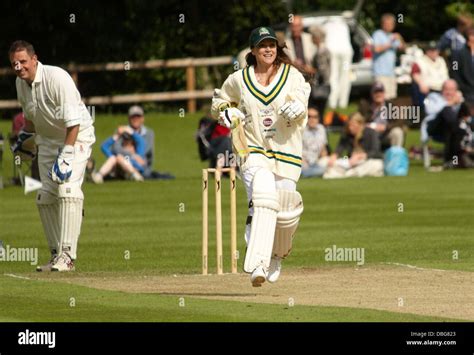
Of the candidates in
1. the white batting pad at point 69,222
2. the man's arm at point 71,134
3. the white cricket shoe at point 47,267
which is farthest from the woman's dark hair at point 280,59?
the white cricket shoe at point 47,267

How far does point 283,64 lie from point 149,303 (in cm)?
225

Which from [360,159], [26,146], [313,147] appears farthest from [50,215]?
[360,159]

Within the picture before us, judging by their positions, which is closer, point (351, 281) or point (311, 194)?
point (351, 281)

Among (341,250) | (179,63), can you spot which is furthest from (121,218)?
(179,63)

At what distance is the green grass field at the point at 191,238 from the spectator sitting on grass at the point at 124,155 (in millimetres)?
375

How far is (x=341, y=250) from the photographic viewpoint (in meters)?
17.8

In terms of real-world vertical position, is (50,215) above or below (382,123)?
below

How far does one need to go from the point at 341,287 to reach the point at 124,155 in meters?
12.8

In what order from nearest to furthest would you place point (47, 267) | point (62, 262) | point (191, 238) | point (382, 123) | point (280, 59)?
1. point (280, 59)
2. point (62, 262)
3. point (47, 267)
4. point (191, 238)
5. point (382, 123)

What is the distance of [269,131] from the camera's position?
13.8 meters

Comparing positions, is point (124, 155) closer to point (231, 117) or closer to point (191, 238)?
point (191, 238)

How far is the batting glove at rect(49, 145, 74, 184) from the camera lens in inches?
622

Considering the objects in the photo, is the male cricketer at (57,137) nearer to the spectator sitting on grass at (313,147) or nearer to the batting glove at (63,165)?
the batting glove at (63,165)

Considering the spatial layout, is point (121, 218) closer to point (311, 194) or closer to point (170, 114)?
point (311, 194)
